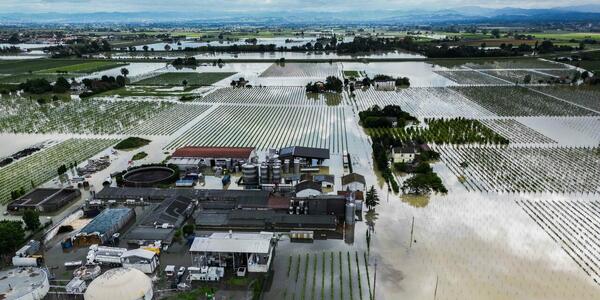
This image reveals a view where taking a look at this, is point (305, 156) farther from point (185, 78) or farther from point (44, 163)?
point (185, 78)

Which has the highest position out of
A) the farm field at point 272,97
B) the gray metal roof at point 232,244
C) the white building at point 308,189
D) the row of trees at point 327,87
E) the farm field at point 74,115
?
the row of trees at point 327,87

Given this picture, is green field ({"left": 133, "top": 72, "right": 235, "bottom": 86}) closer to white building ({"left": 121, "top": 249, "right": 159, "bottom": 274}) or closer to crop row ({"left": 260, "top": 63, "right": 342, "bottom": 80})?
crop row ({"left": 260, "top": 63, "right": 342, "bottom": 80})

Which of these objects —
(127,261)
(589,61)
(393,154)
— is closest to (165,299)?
(127,261)

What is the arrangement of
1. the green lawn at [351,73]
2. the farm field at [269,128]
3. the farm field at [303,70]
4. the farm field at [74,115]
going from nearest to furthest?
the farm field at [269,128] < the farm field at [74,115] < the green lawn at [351,73] < the farm field at [303,70]

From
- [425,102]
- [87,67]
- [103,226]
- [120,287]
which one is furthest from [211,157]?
[87,67]

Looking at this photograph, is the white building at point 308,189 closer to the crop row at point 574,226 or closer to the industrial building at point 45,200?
the crop row at point 574,226

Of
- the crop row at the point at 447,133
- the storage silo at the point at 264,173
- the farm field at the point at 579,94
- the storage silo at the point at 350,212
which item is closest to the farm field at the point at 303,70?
the crop row at the point at 447,133
